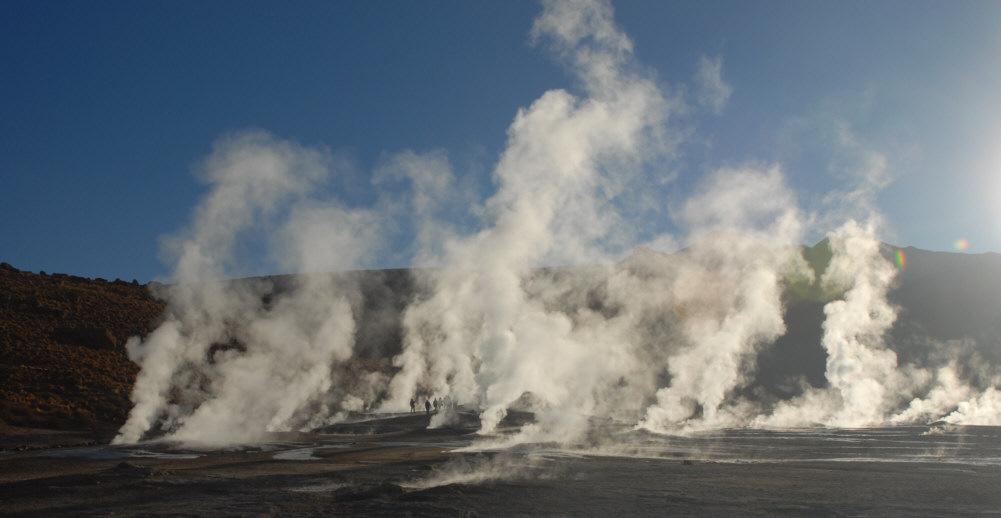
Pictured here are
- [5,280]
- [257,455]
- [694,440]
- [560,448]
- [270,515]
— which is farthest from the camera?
[5,280]

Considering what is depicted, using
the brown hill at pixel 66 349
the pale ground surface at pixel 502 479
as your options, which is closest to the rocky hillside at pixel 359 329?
the brown hill at pixel 66 349

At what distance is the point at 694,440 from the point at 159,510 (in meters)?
27.2

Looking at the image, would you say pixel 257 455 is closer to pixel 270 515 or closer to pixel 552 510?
pixel 270 515

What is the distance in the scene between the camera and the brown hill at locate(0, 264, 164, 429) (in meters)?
42.5

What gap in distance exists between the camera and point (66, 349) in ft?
188

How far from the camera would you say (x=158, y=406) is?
42.1 metres

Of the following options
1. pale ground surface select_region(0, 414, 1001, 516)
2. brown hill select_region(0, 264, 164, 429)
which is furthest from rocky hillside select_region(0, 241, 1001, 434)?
pale ground surface select_region(0, 414, 1001, 516)

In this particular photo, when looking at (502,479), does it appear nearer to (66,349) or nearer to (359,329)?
(66,349)

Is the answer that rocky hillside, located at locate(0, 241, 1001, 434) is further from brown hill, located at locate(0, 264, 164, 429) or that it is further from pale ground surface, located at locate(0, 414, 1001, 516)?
pale ground surface, located at locate(0, 414, 1001, 516)

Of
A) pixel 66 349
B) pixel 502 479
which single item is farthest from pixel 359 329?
pixel 502 479

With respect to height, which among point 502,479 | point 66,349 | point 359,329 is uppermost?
point 359,329

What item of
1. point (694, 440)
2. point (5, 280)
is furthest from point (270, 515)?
point (5, 280)

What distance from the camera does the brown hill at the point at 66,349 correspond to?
4253cm

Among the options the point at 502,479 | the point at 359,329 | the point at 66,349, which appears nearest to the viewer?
the point at 502,479
